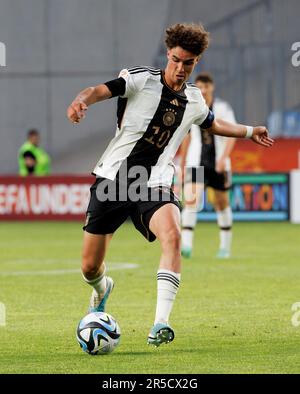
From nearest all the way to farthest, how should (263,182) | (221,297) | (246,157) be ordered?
(221,297), (263,182), (246,157)

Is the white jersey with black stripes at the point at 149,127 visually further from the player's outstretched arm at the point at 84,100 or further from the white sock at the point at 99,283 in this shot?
the white sock at the point at 99,283

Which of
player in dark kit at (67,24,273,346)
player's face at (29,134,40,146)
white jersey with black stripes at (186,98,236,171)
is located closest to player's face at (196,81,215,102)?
white jersey with black stripes at (186,98,236,171)

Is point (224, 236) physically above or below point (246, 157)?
below

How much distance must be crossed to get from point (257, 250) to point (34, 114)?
1358 centimetres

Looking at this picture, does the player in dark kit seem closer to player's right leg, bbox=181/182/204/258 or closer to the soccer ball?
the soccer ball

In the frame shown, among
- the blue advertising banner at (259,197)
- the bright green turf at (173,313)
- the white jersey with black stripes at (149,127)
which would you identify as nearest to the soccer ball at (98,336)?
the bright green turf at (173,313)

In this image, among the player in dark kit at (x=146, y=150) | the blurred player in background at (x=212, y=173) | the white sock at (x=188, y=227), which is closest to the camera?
the player in dark kit at (x=146, y=150)

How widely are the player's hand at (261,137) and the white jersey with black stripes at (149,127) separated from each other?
2.08 ft

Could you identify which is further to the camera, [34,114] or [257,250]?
[34,114]

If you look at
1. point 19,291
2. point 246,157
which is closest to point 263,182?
point 246,157

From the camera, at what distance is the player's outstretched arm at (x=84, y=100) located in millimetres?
Answer: 7570

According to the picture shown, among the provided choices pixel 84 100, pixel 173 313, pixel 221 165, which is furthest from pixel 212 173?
pixel 84 100
